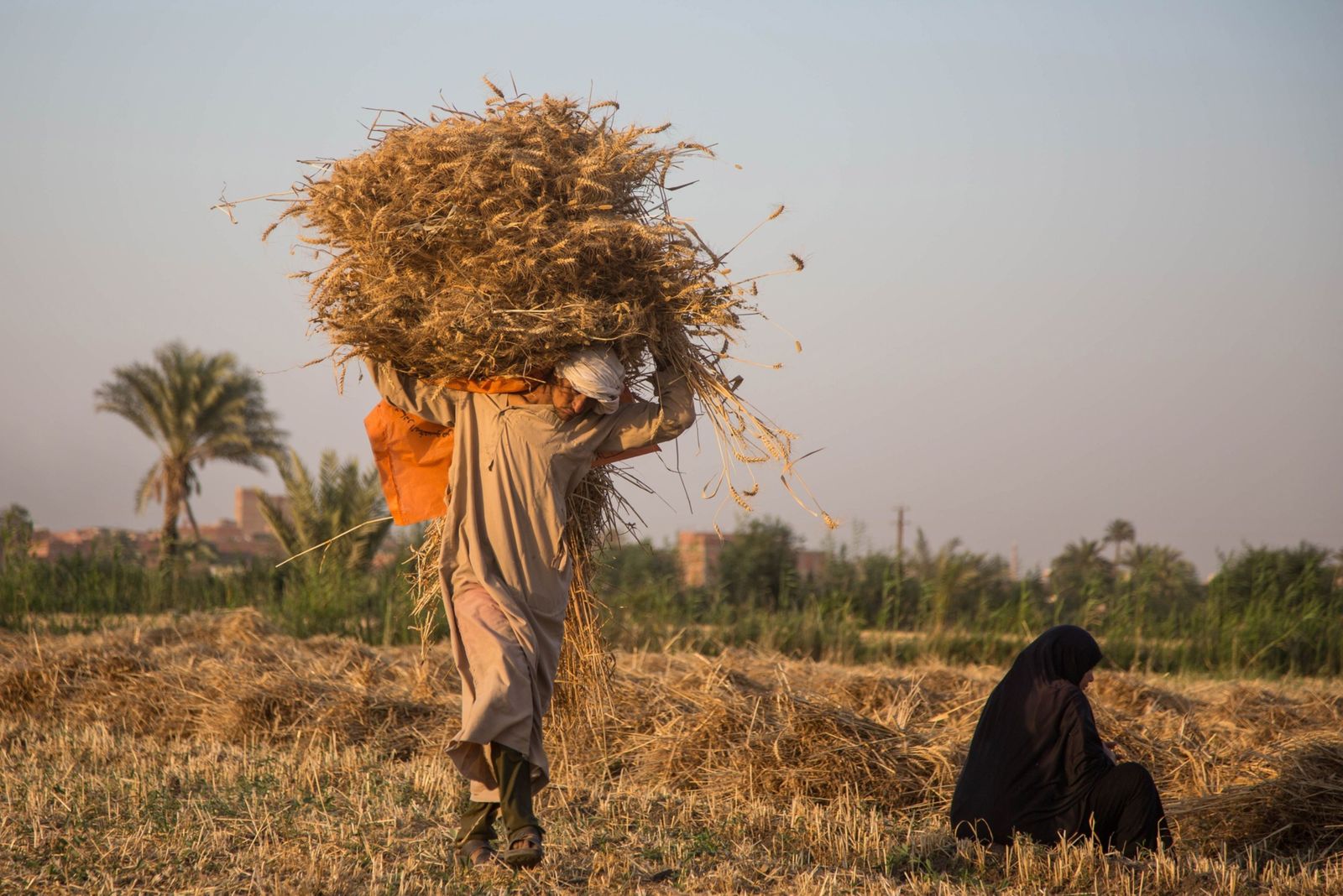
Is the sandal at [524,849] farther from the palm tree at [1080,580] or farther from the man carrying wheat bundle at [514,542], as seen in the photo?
the palm tree at [1080,580]

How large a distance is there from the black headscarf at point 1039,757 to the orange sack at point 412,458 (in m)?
1.63

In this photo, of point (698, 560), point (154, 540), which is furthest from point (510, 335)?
point (154, 540)

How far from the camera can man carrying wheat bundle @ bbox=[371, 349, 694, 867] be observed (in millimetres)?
3863

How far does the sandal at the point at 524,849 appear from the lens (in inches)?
145

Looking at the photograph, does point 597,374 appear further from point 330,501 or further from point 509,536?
point 330,501

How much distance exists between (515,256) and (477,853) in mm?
1972

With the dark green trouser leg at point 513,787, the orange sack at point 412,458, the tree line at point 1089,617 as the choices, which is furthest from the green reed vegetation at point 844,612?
the dark green trouser leg at point 513,787

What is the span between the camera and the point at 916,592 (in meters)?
18.0

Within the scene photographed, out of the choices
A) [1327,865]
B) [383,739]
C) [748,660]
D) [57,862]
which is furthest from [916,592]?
[57,862]

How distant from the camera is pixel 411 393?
4.47m

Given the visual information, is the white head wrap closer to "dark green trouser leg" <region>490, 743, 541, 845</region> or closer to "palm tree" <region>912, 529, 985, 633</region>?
"dark green trouser leg" <region>490, 743, 541, 845</region>

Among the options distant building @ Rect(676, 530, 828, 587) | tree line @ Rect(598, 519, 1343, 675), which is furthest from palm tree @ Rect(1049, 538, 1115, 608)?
distant building @ Rect(676, 530, 828, 587)

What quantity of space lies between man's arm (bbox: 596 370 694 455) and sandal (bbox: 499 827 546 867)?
1379 mm

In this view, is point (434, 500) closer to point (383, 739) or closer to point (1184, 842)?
point (383, 739)
